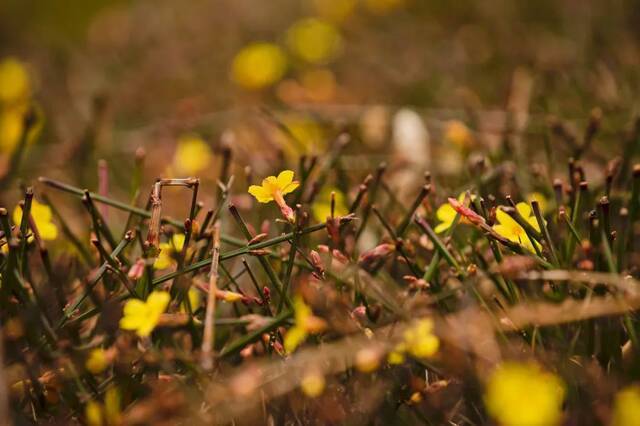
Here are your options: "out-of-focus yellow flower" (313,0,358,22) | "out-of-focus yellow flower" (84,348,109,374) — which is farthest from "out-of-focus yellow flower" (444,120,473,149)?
"out-of-focus yellow flower" (313,0,358,22)

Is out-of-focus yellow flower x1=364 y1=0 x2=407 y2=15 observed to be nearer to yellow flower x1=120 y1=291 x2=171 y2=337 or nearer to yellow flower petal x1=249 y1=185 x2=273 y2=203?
yellow flower petal x1=249 y1=185 x2=273 y2=203

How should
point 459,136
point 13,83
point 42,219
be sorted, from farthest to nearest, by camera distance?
1. point 13,83
2. point 459,136
3. point 42,219

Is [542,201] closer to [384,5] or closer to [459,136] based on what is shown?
[459,136]

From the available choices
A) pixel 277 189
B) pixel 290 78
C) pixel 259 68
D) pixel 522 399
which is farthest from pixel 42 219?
pixel 290 78

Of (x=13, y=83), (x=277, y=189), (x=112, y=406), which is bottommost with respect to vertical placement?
(x=112, y=406)

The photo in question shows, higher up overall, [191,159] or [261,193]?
[261,193]
